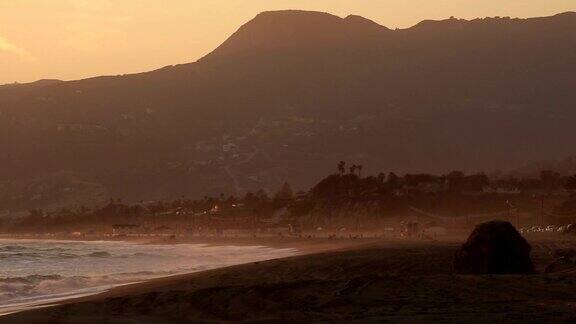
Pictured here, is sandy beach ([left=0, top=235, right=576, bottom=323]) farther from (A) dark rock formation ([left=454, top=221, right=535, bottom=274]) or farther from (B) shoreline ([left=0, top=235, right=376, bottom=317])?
(B) shoreline ([left=0, top=235, right=376, bottom=317])

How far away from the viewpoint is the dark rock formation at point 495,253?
58.7 feet

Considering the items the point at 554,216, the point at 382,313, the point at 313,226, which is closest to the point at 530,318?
the point at 382,313

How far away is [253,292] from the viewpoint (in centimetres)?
1591

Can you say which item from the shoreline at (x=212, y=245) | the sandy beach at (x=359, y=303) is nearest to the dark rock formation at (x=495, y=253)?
the sandy beach at (x=359, y=303)

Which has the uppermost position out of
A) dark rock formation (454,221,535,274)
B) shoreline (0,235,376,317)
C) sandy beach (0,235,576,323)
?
dark rock formation (454,221,535,274)

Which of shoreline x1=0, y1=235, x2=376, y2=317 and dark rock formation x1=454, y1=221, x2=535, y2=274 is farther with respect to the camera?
shoreline x1=0, y1=235, x2=376, y2=317

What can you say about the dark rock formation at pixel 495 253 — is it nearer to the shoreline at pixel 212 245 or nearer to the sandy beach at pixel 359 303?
the sandy beach at pixel 359 303

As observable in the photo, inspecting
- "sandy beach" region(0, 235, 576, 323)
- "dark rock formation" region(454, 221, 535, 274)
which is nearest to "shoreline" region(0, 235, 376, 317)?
"sandy beach" region(0, 235, 576, 323)

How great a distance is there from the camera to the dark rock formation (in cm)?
1789

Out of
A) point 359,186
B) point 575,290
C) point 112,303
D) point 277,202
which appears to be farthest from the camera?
point 277,202

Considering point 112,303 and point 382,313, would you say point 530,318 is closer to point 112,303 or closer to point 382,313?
point 382,313

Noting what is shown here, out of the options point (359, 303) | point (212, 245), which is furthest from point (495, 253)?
point (212, 245)

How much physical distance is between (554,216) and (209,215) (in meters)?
72.9

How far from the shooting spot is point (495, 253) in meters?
17.9
